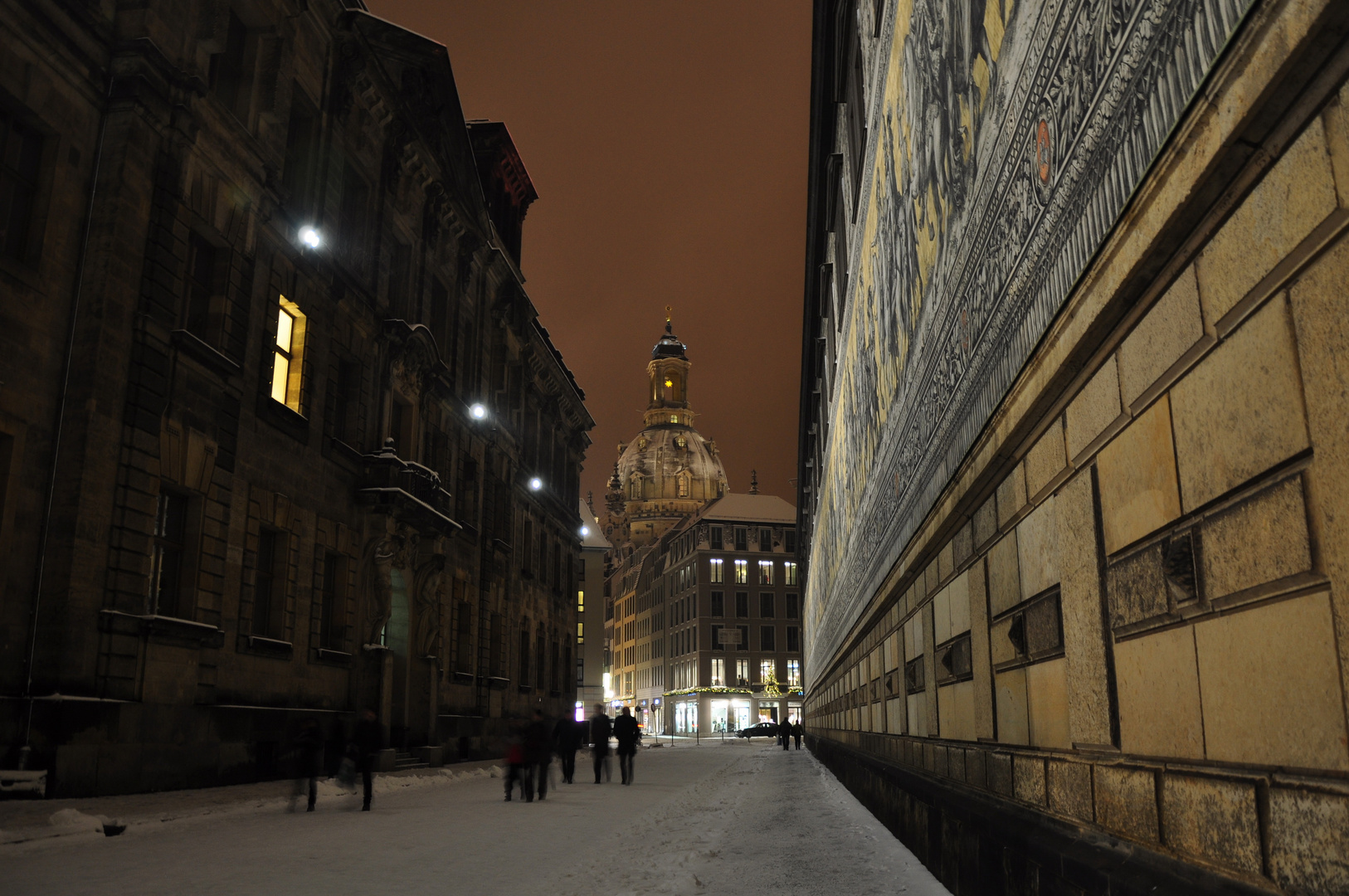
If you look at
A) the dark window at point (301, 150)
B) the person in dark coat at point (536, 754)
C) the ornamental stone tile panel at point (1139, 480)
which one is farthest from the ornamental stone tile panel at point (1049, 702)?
the dark window at point (301, 150)

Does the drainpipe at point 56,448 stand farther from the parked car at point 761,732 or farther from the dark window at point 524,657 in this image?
the parked car at point 761,732

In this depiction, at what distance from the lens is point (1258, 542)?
9.62 feet

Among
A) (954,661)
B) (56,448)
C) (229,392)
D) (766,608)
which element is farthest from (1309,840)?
(766,608)

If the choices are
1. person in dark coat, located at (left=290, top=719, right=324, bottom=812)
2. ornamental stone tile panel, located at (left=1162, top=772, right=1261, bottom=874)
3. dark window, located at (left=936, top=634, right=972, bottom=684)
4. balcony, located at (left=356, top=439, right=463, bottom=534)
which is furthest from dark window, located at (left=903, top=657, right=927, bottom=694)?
balcony, located at (left=356, top=439, right=463, bottom=534)

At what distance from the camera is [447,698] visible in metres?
30.0

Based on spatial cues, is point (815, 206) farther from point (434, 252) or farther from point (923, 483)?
point (923, 483)

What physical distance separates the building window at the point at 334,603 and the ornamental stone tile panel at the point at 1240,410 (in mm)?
21358

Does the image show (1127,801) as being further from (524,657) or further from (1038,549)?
(524,657)

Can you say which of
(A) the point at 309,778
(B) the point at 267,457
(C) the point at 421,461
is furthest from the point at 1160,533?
(C) the point at 421,461

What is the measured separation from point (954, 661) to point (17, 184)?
1363 cm

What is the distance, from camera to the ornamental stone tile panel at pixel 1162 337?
3346 millimetres

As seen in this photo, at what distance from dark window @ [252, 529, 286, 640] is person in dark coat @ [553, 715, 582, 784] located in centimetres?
644

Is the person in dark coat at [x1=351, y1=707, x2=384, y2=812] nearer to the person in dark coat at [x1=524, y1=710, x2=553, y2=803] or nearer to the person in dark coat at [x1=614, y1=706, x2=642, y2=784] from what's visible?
the person in dark coat at [x1=524, y1=710, x2=553, y2=803]

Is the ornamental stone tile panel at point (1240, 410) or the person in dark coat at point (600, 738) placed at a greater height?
the ornamental stone tile panel at point (1240, 410)
